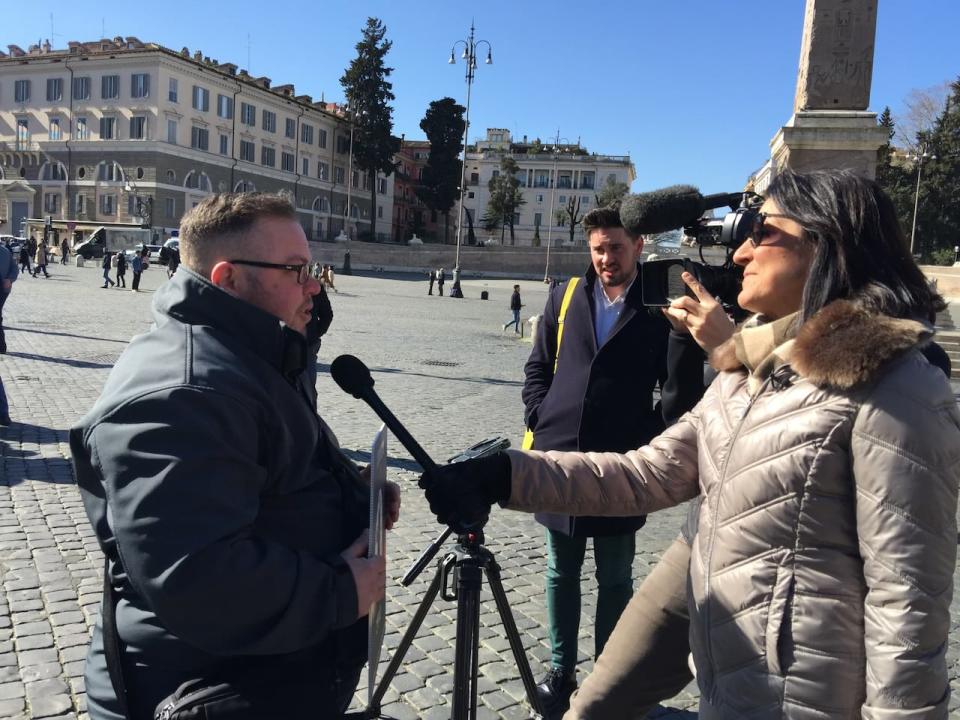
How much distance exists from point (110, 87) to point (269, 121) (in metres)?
12.8

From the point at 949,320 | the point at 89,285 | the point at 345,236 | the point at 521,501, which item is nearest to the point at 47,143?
the point at 345,236

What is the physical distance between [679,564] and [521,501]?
1.67ft

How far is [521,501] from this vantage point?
2.10m

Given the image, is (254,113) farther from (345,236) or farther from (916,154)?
(916,154)

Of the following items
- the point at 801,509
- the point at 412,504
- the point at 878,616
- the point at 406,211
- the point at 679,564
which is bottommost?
the point at 412,504

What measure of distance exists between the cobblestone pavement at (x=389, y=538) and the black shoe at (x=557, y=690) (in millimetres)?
103

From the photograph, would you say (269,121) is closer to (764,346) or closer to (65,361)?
(65,361)

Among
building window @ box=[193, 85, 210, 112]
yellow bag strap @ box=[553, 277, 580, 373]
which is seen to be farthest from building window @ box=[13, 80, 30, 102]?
yellow bag strap @ box=[553, 277, 580, 373]

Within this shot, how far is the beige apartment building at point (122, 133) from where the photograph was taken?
55.4 m

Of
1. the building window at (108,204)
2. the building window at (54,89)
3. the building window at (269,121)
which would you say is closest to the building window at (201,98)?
the building window at (269,121)

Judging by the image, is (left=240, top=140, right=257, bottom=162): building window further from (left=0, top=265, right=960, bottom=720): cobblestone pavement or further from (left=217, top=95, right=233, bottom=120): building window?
(left=0, top=265, right=960, bottom=720): cobblestone pavement

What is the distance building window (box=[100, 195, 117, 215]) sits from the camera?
56.0 m

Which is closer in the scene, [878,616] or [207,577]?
[207,577]

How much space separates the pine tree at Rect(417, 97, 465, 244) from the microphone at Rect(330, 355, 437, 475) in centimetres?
7468
